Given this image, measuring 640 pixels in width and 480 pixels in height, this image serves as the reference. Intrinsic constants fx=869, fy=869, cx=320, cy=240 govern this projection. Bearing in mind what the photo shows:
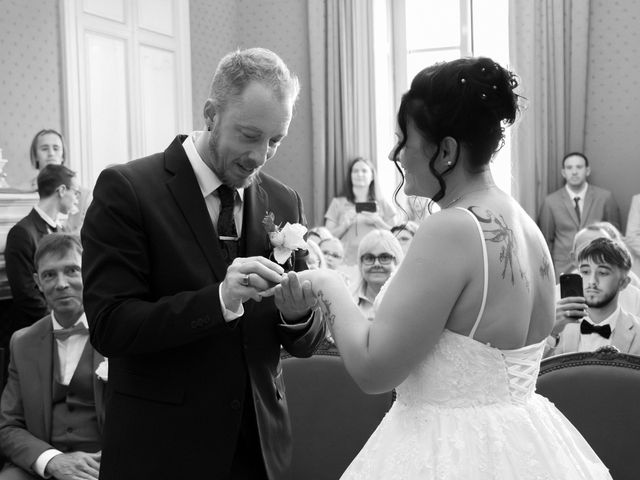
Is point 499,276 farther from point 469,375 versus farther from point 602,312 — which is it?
point 602,312

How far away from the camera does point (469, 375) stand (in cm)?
165

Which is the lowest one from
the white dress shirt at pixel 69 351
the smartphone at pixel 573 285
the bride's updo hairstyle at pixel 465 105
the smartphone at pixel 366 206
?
the white dress shirt at pixel 69 351

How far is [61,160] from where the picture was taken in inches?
252

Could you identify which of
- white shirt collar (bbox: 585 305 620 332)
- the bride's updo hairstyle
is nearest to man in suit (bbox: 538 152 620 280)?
white shirt collar (bbox: 585 305 620 332)

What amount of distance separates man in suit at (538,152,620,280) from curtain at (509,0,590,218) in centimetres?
21

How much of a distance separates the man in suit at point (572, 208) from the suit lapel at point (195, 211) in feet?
21.1

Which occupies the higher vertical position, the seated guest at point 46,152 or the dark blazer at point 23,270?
the seated guest at point 46,152

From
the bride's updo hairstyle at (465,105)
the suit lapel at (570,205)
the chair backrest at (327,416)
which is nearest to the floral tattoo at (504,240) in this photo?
the bride's updo hairstyle at (465,105)

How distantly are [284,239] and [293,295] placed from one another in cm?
16

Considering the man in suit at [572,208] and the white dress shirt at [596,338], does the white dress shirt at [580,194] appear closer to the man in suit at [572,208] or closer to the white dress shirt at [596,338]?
the man in suit at [572,208]

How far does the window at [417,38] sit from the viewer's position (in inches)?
351

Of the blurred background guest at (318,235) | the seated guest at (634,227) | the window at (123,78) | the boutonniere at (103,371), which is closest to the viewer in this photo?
the boutonniere at (103,371)

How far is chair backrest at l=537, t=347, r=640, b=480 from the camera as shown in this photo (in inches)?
99.0

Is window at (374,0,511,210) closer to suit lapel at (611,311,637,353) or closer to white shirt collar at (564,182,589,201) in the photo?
white shirt collar at (564,182,589,201)
